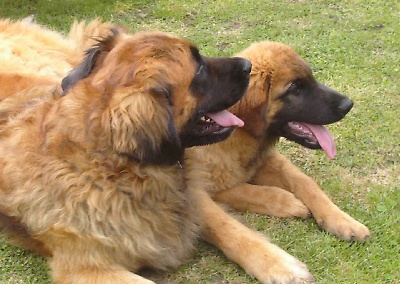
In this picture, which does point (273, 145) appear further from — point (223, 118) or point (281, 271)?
point (281, 271)

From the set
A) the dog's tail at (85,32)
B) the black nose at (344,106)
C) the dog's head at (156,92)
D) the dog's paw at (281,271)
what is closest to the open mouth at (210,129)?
the dog's head at (156,92)

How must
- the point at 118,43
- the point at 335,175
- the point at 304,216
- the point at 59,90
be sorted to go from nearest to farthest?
the point at 118,43 → the point at 59,90 → the point at 304,216 → the point at 335,175

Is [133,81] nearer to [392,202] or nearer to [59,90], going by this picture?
[59,90]

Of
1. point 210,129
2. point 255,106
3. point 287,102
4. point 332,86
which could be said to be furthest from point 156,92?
point 332,86

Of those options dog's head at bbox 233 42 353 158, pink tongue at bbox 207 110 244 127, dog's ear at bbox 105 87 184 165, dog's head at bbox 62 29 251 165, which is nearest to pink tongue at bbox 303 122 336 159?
dog's head at bbox 233 42 353 158

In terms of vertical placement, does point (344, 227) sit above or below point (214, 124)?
below

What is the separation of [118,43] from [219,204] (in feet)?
4.04

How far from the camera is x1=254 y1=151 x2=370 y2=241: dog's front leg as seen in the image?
10.3ft

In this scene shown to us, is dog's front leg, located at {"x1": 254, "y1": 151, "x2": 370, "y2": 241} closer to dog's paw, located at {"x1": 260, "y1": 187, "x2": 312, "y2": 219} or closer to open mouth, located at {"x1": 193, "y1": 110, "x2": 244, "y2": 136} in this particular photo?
dog's paw, located at {"x1": 260, "y1": 187, "x2": 312, "y2": 219}

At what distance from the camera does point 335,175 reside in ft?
12.3

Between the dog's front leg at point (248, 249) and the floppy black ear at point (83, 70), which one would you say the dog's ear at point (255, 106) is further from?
the floppy black ear at point (83, 70)

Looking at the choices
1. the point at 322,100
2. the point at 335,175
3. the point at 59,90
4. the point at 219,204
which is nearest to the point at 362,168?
the point at 335,175

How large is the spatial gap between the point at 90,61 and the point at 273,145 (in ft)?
4.72

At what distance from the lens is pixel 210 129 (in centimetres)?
277
